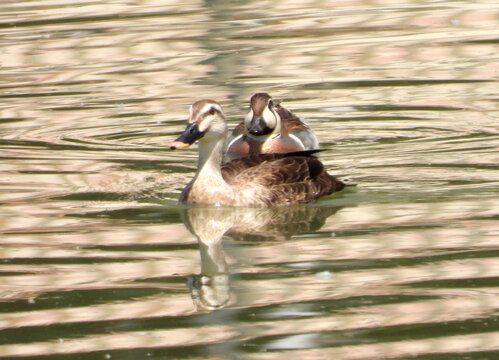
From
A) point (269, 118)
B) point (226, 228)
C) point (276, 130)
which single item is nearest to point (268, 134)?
point (276, 130)

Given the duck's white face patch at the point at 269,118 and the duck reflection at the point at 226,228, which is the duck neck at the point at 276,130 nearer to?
the duck's white face patch at the point at 269,118

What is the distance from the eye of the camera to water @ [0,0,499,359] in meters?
6.28

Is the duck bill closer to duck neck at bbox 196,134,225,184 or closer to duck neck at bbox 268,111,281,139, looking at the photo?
duck neck at bbox 196,134,225,184

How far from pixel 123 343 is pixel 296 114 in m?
7.50

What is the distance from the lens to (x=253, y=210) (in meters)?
9.39

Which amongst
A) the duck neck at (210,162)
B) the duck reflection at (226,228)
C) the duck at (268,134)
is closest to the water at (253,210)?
the duck reflection at (226,228)

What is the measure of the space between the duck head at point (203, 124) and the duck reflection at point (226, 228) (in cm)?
52

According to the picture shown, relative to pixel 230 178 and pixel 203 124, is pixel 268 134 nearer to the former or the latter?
pixel 230 178

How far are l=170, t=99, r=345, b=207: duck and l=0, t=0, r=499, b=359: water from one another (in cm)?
12

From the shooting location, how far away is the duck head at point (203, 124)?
30.3ft

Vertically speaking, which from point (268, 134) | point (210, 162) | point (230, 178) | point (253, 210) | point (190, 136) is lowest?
point (268, 134)

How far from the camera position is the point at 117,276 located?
24.2 feet

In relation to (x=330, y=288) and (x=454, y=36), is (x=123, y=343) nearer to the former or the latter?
(x=330, y=288)

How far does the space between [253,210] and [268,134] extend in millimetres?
2563
